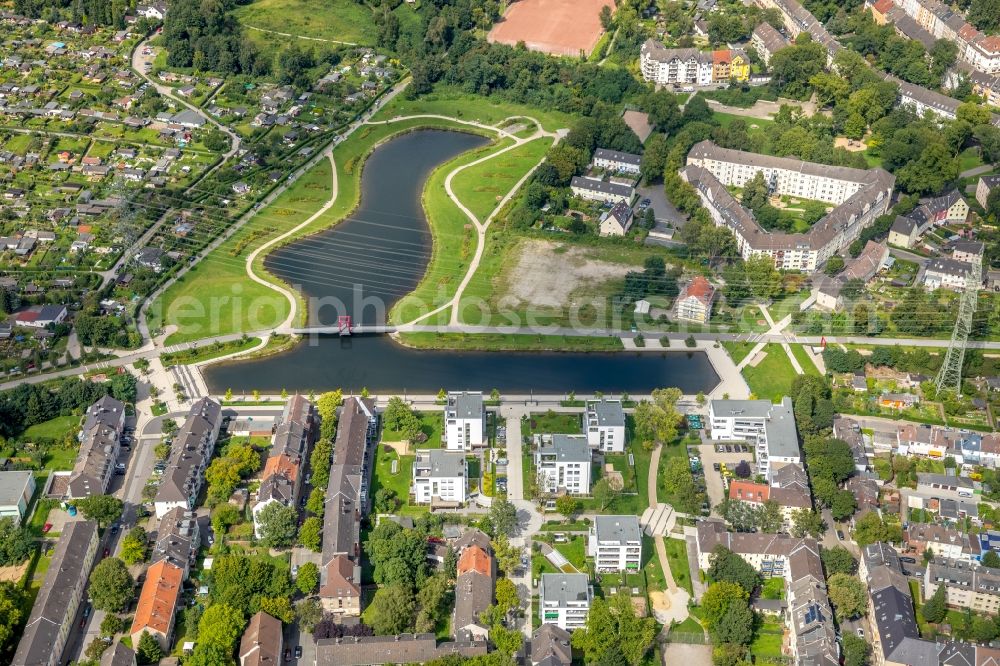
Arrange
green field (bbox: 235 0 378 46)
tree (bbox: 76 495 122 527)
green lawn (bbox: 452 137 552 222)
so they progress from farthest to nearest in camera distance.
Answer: green field (bbox: 235 0 378 46) < green lawn (bbox: 452 137 552 222) < tree (bbox: 76 495 122 527)

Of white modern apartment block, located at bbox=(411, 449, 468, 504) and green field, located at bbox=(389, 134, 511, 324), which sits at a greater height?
white modern apartment block, located at bbox=(411, 449, 468, 504)

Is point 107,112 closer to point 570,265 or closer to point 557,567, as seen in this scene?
point 570,265

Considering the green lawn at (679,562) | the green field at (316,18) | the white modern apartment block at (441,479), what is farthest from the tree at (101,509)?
the green field at (316,18)

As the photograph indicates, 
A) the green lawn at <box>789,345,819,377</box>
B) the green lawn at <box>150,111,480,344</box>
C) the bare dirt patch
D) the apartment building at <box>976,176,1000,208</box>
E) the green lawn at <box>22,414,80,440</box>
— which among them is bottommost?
the green lawn at <box>22,414,80,440</box>

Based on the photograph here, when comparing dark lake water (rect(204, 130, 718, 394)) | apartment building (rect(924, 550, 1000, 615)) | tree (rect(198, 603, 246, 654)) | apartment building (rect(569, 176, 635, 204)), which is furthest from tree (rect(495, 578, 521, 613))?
apartment building (rect(569, 176, 635, 204))

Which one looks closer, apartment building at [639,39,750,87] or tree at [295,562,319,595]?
tree at [295,562,319,595]

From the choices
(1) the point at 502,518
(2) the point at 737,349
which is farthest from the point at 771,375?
(1) the point at 502,518

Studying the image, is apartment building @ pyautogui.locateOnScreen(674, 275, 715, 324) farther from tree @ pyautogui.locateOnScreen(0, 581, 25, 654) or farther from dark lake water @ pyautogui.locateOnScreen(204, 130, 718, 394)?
tree @ pyautogui.locateOnScreen(0, 581, 25, 654)

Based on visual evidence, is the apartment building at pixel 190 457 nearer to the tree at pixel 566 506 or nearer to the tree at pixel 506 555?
the tree at pixel 506 555
